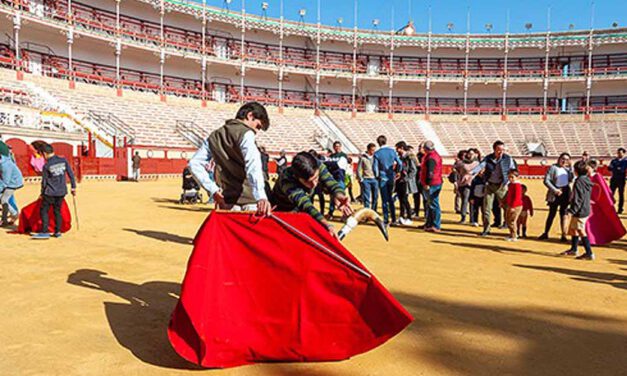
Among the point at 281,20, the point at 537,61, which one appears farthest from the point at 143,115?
the point at 537,61

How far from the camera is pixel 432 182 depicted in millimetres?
7531

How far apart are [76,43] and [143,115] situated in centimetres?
865

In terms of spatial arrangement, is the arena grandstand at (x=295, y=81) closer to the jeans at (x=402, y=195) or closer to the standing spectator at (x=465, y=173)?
the jeans at (x=402, y=195)

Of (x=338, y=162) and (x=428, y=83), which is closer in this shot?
(x=338, y=162)

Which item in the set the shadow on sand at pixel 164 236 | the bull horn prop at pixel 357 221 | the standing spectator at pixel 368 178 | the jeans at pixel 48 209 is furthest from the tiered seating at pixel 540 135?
the bull horn prop at pixel 357 221

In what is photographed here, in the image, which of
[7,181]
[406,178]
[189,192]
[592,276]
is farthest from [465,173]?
[7,181]

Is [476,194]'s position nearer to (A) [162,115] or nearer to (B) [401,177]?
(B) [401,177]

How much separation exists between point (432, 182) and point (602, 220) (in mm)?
2468

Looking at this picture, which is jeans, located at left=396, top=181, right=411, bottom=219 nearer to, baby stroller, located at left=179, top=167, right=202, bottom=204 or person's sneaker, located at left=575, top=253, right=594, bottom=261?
person's sneaker, located at left=575, top=253, right=594, bottom=261

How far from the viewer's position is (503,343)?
2871mm

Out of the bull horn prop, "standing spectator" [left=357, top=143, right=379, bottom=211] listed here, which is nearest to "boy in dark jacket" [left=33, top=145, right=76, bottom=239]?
the bull horn prop

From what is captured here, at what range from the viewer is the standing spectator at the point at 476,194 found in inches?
316

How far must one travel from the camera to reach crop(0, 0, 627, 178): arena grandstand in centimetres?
2559

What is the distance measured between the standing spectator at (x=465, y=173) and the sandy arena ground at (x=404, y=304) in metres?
2.04
